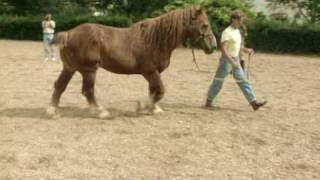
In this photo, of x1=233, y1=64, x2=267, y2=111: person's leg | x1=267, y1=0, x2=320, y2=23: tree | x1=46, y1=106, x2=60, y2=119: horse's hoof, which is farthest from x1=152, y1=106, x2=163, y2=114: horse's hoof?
x1=267, y1=0, x2=320, y2=23: tree

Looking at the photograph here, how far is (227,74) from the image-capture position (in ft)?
34.9

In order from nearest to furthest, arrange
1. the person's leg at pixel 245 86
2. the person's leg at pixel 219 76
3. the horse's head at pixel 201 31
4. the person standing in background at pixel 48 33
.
→ the horse's head at pixel 201 31, the person's leg at pixel 245 86, the person's leg at pixel 219 76, the person standing in background at pixel 48 33

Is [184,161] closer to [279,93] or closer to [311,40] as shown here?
[279,93]

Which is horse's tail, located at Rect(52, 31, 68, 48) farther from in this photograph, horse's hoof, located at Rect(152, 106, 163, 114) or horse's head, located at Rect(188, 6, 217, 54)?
horse's head, located at Rect(188, 6, 217, 54)

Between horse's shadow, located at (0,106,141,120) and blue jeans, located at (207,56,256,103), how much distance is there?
1.46 meters

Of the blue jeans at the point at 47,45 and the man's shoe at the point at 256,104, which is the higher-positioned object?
the man's shoe at the point at 256,104

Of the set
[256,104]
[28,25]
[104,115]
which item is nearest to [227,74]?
[256,104]

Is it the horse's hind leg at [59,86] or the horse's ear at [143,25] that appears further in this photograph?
the horse's ear at [143,25]

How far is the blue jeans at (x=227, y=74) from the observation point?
1039cm

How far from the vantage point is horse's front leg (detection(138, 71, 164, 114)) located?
987 cm

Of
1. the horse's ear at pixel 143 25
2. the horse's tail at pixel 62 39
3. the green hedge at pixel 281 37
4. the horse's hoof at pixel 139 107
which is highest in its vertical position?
the horse's ear at pixel 143 25

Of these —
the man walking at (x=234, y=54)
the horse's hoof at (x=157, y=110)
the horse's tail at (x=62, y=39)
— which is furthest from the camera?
the man walking at (x=234, y=54)

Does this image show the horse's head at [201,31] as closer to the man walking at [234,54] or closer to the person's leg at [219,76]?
the man walking at [234,54]

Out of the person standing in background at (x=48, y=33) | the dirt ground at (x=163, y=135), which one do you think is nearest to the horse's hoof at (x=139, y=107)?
the dirt ground at (x=163, y=135)
